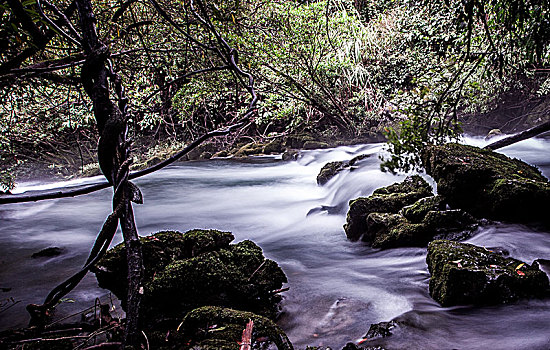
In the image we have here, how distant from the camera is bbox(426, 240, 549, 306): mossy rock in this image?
2.53 metres

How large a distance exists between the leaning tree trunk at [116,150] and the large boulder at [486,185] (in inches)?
164

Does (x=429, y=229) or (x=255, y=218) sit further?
(x=255, y=218)

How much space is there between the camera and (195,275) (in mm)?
2352

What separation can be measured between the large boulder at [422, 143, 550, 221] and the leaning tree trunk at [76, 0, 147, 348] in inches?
164

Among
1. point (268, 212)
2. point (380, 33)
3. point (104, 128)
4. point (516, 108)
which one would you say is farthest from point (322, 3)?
point (516, 108)

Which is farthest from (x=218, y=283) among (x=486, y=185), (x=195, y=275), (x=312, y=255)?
(x=486, y=185)

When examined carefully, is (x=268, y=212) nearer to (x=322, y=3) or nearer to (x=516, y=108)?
(x=322, y=3)

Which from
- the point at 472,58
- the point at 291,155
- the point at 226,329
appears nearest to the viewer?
the point at 226,329

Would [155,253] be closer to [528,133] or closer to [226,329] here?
→ [226,329]

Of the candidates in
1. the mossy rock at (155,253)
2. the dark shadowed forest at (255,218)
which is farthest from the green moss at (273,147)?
the mossy rock at (155,253)

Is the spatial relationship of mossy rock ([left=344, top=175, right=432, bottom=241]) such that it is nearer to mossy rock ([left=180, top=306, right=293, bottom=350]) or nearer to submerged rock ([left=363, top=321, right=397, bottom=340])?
submerged rock ([left=363, top=321, right=397, bottom=340])

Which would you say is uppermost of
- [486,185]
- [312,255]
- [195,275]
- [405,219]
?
[195,275]

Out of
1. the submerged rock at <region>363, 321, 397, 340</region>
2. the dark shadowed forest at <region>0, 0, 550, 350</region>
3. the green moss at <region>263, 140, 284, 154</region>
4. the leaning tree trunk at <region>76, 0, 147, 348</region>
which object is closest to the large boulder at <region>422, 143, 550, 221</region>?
the dark shadowed forest at <region>0, 0, 550, 350</region>

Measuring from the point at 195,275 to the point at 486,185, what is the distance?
144 inches
